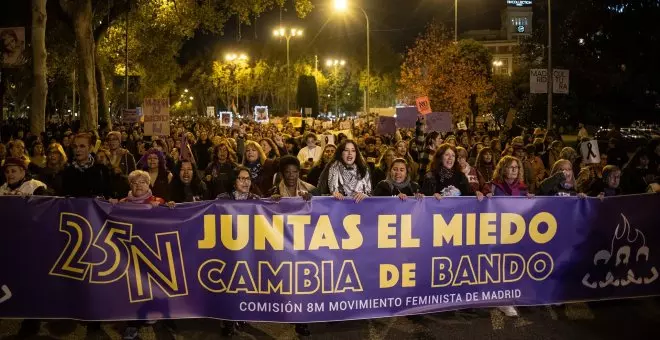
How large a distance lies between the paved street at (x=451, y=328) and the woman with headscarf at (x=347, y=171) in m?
1.45

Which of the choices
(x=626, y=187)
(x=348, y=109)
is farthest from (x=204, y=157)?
(x=348, y=109)

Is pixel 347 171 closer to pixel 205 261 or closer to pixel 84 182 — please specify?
pixel 205 261

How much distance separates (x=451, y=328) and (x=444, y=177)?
5.82ft

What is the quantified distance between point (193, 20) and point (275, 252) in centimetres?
2336

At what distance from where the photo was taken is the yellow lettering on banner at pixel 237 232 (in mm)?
6480

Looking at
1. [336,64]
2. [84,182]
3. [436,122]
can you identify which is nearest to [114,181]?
[84,182]

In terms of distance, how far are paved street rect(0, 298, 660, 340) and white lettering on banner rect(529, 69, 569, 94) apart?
1326cm

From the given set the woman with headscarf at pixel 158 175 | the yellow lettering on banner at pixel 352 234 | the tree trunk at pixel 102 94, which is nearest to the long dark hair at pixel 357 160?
the yellow lettering on banner at pixel 352 234

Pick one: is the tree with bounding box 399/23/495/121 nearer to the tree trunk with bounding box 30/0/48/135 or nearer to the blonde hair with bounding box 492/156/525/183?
the tree trunk with bounding box 30/0/48/135

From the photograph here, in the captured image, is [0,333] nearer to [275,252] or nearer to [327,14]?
[275,252]

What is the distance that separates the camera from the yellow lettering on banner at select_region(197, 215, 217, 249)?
6496 mm

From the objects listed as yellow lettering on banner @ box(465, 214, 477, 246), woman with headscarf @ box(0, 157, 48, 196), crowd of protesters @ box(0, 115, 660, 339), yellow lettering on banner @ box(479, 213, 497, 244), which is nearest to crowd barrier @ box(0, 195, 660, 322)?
crowd of protesters @ box(0, 115, 660, 339)

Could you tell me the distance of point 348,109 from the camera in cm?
8750

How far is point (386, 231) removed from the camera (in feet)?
21.9
